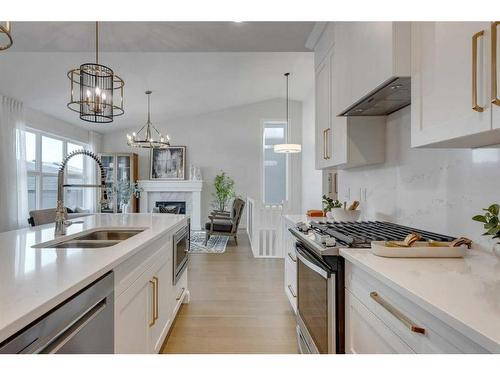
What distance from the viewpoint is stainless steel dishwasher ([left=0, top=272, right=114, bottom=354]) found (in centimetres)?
68

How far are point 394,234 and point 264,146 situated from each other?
6.69 metres

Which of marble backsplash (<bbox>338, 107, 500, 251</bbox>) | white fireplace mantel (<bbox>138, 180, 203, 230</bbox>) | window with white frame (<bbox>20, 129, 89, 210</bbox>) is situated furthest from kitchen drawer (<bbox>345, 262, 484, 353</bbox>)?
white fireplace mantel (<bbox>138, 180, 203, 230</bbox>)

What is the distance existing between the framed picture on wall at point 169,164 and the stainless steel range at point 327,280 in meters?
6.46

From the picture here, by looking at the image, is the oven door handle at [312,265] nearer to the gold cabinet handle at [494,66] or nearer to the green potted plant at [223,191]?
the gold cabinet handle at [494,66]

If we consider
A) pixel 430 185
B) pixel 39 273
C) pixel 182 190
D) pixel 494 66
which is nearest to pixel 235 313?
pixel 430 185

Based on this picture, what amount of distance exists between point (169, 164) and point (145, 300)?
6705 millimetres

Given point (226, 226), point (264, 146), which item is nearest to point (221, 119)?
point (264, 146)

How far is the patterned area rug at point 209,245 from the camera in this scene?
528cm

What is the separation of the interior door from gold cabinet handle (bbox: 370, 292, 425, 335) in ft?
2.01

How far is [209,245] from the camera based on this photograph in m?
5.71

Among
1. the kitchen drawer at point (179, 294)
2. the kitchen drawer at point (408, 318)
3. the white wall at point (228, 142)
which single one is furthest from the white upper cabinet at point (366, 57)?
the white wall at point (228, 142)

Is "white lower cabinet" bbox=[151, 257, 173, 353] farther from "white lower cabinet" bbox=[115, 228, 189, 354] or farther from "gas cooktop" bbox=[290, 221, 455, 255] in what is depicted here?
"gas cooktop" bbox=[290, 221, 455, 255]
